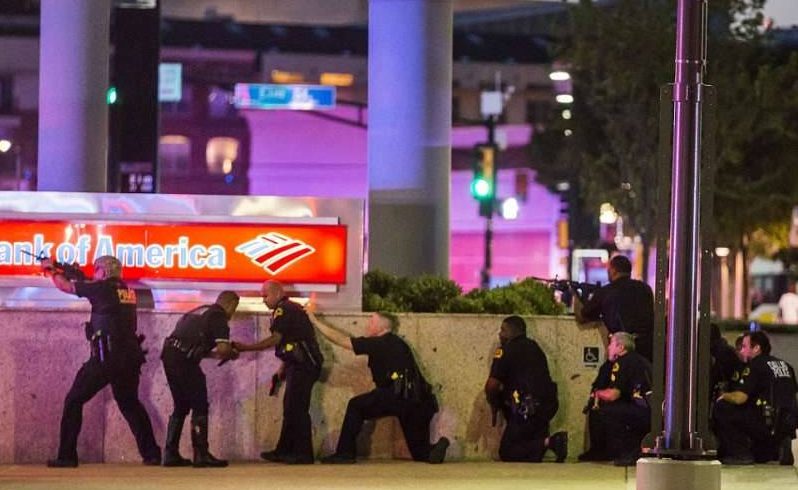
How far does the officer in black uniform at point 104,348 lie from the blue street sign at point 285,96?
67.8 ft

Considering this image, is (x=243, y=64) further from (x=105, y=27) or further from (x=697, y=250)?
(x=697, y=250)

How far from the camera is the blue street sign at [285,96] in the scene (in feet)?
113

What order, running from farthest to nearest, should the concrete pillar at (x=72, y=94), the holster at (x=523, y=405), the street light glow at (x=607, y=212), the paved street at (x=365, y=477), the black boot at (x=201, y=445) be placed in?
1. the street light glow at (x=607, y=212)
2. the concrete pillar at (x=72, y=94)
3. the holster at (x=523, y=405)
4. the black boot at (x=201, y=445)
5. the paved street at (x=365, y=477)

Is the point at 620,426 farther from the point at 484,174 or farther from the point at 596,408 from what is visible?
the point at 484,174

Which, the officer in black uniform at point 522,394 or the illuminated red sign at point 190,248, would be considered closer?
the officer in black uniform at point 522,394

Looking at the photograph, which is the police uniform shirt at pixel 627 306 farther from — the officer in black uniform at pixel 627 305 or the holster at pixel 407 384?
the holster at pixel 407 384

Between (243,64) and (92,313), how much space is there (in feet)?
183

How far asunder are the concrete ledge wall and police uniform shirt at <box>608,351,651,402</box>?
95 centimetres

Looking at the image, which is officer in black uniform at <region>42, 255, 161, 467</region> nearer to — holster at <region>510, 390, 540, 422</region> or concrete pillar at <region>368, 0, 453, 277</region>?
holster at <region>510, 390, 540, 422</region>

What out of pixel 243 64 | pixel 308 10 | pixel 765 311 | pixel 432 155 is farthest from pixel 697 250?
pixel 243 64

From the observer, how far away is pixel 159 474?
44.5 feet

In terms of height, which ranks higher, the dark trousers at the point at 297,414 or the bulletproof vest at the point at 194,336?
the bulletproof vest at the point at 194,336

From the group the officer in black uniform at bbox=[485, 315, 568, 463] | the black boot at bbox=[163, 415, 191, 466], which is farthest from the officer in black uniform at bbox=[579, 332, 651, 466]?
the black boot at bbox=[163, 415, 191, 466]

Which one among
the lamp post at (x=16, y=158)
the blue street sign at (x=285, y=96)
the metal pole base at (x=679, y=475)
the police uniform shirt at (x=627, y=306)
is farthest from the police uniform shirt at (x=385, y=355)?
the lamp post at (x=16, y=158)
